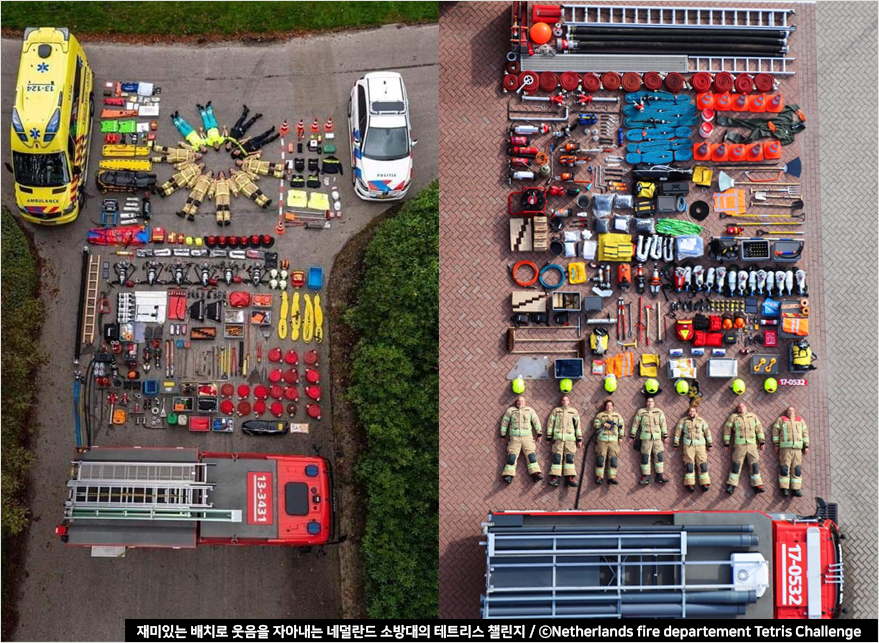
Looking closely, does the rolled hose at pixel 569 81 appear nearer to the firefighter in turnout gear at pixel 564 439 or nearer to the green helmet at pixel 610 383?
the green helmet at pixel 610 383

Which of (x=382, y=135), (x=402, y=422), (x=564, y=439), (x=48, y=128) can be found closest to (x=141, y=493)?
(x=402, y=422)

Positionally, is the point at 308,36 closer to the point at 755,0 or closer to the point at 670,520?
the point at 755,0

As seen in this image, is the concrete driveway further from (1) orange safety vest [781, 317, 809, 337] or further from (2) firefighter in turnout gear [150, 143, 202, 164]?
(1) orange safety vest [781, 317, 809, 337]

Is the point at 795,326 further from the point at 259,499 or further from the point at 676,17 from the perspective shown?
the point at 259,499

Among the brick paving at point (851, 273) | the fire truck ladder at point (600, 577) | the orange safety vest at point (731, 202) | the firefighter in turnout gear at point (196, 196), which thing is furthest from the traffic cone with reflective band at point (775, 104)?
the firefighter in turnout gear at point (196, 196)

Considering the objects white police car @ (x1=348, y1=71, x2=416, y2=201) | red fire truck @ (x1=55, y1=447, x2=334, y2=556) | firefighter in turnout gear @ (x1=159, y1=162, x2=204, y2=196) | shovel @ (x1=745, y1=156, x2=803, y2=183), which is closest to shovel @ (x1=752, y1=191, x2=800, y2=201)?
shovel @ (x1=745, y1=156, x2=803, y2=183)

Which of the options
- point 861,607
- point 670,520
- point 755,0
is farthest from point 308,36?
point 861,607

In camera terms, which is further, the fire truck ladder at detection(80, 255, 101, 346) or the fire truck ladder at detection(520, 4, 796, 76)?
the fire truck ladder at detection(520, 4, 796, 76)
